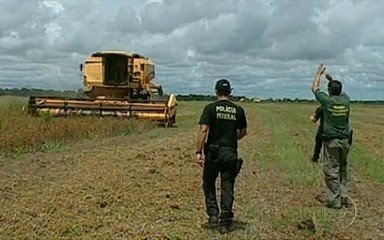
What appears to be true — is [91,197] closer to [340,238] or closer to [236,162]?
[236,162]

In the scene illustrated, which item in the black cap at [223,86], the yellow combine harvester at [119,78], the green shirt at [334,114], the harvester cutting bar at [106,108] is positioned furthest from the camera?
the yellow combine harvester at [119,78]

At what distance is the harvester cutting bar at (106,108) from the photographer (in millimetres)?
26797

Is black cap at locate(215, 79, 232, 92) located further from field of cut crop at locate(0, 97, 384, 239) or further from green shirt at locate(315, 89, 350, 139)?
green shirt at locate(315, 89, 350, 139)

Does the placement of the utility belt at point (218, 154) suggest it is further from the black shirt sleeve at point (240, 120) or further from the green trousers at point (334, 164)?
the green trousers at point (334, 164)

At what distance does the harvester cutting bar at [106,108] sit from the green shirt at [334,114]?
1650 centimetres

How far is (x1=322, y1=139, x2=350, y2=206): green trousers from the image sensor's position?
10.6 meters

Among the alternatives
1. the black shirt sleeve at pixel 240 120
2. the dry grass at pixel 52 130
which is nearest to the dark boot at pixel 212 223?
the black shirt sleeve at pixel 240 120

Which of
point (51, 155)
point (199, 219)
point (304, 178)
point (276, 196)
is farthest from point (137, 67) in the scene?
point (199, 219)

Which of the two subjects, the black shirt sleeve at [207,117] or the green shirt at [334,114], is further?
the green shirt at [334,114]

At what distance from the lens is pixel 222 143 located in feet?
28.6

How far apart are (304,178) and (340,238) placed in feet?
16.7

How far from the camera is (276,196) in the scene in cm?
1152

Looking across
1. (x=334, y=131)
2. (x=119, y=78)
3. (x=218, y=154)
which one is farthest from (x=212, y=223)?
(x=119, y=78)

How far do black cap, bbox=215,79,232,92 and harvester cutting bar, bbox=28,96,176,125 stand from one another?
18.0 m
